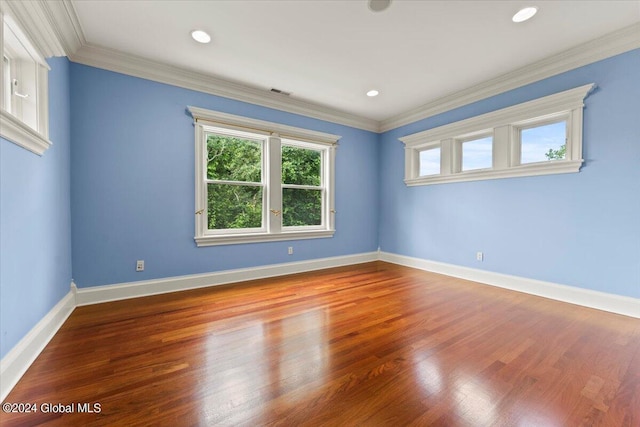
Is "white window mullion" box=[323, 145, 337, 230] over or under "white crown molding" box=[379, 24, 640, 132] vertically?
under

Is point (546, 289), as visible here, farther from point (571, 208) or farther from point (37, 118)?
point (37, 118)

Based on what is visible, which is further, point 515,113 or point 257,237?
point 257,237

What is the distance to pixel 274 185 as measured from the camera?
3.94 metres

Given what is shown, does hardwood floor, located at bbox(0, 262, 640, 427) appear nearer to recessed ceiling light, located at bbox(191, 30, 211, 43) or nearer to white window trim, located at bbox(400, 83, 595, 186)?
white window trim, located at bbox(400, 83, 595, 186)

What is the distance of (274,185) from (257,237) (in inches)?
31.9

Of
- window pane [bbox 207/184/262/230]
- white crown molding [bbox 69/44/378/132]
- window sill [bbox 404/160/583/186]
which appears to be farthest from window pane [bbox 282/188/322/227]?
window sill [bbox 404/160/583/186]

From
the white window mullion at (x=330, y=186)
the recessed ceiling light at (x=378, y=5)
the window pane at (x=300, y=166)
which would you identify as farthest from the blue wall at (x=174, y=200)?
the recessed ceiling light at (x=378, y=5)

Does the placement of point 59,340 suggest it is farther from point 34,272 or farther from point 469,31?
point 469,31

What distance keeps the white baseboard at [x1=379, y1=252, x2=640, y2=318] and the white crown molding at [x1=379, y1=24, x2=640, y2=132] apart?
236 centimetres

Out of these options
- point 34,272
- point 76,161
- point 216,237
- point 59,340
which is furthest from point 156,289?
point 76,161

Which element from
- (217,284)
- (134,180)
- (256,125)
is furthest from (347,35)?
(217,284)

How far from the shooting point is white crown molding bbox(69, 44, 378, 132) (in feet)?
8.98

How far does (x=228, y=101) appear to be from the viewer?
354 cm

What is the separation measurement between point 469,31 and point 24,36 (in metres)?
3.45
